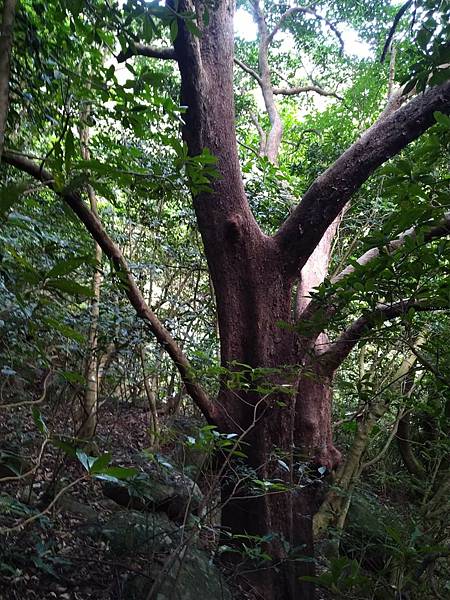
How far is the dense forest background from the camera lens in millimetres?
1289

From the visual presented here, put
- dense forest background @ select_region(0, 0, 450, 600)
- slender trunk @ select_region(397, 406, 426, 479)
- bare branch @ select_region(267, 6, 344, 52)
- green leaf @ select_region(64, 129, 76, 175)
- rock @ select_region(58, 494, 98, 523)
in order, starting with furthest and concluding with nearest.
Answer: bare branch @ select_region(267, 6, 344, 52)
slender trunk @ select_region(397, 406, 426, 479)
rock @ select_region(58, 494, 98, 523)
dense forest background @ select_region(0, 0, 450, 600)
green leaf @ select_region(64, 129, 76, 175)

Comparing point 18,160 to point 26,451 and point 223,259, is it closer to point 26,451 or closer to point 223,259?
point 223,259

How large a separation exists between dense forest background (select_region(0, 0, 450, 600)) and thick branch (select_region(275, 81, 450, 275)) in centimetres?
2

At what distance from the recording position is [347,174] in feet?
9.12

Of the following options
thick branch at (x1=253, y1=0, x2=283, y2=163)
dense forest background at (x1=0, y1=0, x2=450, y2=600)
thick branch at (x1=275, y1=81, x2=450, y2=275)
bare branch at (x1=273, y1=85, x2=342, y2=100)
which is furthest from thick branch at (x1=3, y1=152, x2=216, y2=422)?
bare branch at (x1=273, y1=85, x2=342, y2=100)

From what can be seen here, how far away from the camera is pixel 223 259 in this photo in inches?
115

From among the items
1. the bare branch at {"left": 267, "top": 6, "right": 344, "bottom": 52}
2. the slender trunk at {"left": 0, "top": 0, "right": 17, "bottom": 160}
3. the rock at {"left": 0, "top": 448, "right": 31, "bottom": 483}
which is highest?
the bare branch at {"left": 267, "top": 6, "right": 344, "bottom": 52}

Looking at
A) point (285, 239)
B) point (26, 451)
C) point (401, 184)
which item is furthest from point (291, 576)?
point (401, 184)

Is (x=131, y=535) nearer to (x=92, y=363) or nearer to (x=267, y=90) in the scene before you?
(x=92, y=363)

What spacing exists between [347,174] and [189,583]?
233 cm

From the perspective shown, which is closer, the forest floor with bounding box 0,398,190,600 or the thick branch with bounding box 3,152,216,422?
the forest floor with bounding box 0,398,190,600

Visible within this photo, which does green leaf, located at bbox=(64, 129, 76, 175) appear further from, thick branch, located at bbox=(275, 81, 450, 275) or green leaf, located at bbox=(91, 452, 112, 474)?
thick branch, located at bbox=(275, 81, 450, 275)

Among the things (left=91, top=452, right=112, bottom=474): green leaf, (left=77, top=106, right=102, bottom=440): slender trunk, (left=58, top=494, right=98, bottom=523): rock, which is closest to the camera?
(left=91, top=452, right=112, bottom=474): green leaf

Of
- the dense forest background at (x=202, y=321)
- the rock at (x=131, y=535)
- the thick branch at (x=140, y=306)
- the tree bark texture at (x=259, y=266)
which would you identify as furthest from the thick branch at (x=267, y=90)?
the rock at (x=131, y=535)
